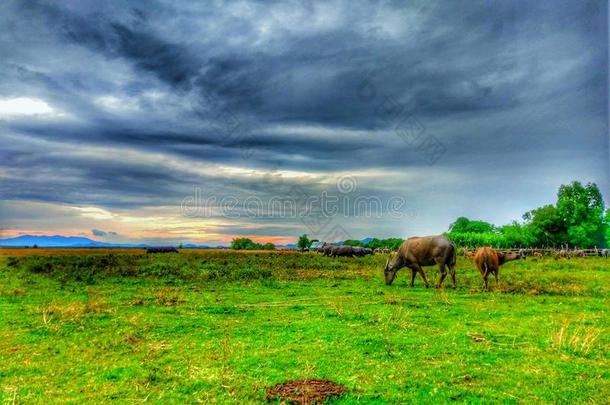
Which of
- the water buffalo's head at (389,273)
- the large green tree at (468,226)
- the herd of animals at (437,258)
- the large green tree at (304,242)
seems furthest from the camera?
the large green tree at (468,226)

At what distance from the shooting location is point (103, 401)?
21.5ft

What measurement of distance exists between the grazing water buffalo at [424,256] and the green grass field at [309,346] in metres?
2.68

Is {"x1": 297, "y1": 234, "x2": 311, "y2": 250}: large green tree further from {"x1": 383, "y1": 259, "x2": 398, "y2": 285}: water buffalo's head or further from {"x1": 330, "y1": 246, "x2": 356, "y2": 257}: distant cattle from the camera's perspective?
{"x1": 383, "y1": 259, "x2": 398, "y2": 285}: water buffalo's head

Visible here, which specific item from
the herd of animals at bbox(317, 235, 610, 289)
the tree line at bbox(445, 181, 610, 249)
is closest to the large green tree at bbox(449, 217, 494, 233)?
the tree line at bbox(445, 181, 610, 249)

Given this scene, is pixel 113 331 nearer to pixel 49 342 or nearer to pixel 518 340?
pixel 49 342

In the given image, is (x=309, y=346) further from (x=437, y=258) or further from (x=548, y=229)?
(x=548, y=229)

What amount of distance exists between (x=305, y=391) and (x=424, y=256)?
52.7 ft

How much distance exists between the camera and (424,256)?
21438 mm

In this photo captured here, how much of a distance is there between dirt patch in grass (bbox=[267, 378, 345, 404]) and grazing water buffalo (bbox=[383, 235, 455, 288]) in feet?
45.9

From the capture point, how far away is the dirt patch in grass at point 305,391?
635 cm

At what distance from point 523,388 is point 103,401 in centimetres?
680

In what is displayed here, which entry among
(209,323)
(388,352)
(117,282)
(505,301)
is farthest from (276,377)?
(117,282)

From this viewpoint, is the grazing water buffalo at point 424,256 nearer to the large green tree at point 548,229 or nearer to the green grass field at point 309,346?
the green grass field at point 309,346

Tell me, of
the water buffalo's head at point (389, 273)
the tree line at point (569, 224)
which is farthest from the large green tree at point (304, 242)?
the water buffalo's head at point (389, 273)
